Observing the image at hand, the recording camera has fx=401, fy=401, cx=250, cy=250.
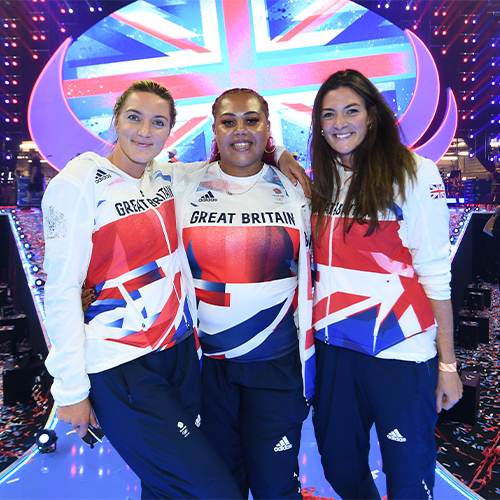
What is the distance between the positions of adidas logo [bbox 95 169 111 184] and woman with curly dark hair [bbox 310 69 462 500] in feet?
2.40

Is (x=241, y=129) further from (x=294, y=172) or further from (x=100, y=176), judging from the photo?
(x=100, y=176)

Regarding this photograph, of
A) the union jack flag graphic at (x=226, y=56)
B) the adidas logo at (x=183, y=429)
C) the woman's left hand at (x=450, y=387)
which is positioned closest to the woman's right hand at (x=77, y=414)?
the adidas logo at (x=183, y=429)

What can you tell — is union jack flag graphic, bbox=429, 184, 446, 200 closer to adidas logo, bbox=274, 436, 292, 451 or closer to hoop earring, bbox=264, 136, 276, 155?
hoop earring, bbox=264, 136, 276, 155

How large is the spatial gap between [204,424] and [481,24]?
16.4ft

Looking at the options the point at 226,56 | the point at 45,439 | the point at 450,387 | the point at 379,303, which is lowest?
the point at 45,439

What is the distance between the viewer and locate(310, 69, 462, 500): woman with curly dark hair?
129 centimetres

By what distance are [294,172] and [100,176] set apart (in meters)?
0.74

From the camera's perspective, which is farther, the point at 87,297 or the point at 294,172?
the point at 294,172

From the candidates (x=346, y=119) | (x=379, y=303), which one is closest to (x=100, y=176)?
(x=346, y=119)

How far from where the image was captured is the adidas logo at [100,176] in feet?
4.04

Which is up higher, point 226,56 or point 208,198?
point 226,56

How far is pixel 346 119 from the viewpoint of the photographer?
4.58 feet

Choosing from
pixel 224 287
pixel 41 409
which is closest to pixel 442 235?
pixel 224 287

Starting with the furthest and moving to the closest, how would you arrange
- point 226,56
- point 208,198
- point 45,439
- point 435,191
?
point 226,56 → point 45,439 → point 208,198 → point 435,191
